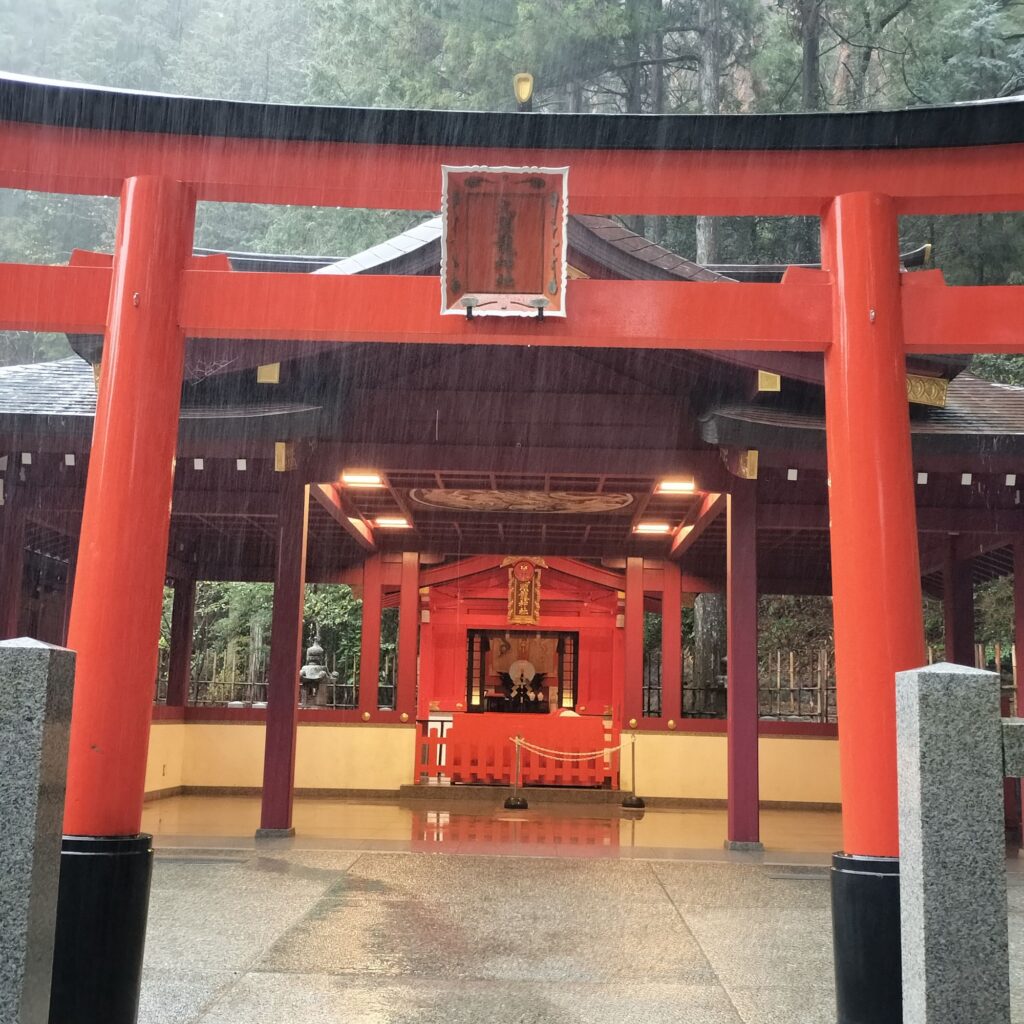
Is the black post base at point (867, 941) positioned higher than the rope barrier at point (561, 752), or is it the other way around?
the rope barrier at point (561, 752)

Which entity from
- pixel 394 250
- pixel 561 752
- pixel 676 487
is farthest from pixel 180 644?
pixel 394 250

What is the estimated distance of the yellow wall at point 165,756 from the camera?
1430 cm

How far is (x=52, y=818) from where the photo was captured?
360cm

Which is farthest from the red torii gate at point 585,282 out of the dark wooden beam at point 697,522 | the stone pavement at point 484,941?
the dark wooden beam at point 697,522

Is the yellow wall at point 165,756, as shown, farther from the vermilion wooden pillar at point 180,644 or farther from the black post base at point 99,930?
the black post base at point 99,930

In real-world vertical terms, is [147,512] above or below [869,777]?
above

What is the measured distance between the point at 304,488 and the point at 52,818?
7.40 meters

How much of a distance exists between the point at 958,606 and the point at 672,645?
4403 millimetres

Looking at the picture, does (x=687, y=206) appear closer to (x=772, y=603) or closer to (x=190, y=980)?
(x=190, y=980)

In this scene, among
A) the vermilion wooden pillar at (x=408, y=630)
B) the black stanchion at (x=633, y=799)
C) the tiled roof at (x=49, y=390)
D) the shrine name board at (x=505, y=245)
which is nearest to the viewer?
the shrine name board at (x=505, y=245)

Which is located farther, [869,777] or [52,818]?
[869,777]

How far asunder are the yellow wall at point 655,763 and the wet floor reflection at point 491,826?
43 centimetres

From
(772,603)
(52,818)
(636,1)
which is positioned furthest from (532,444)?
(636,1)

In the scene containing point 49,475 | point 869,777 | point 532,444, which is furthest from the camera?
point 49,475
